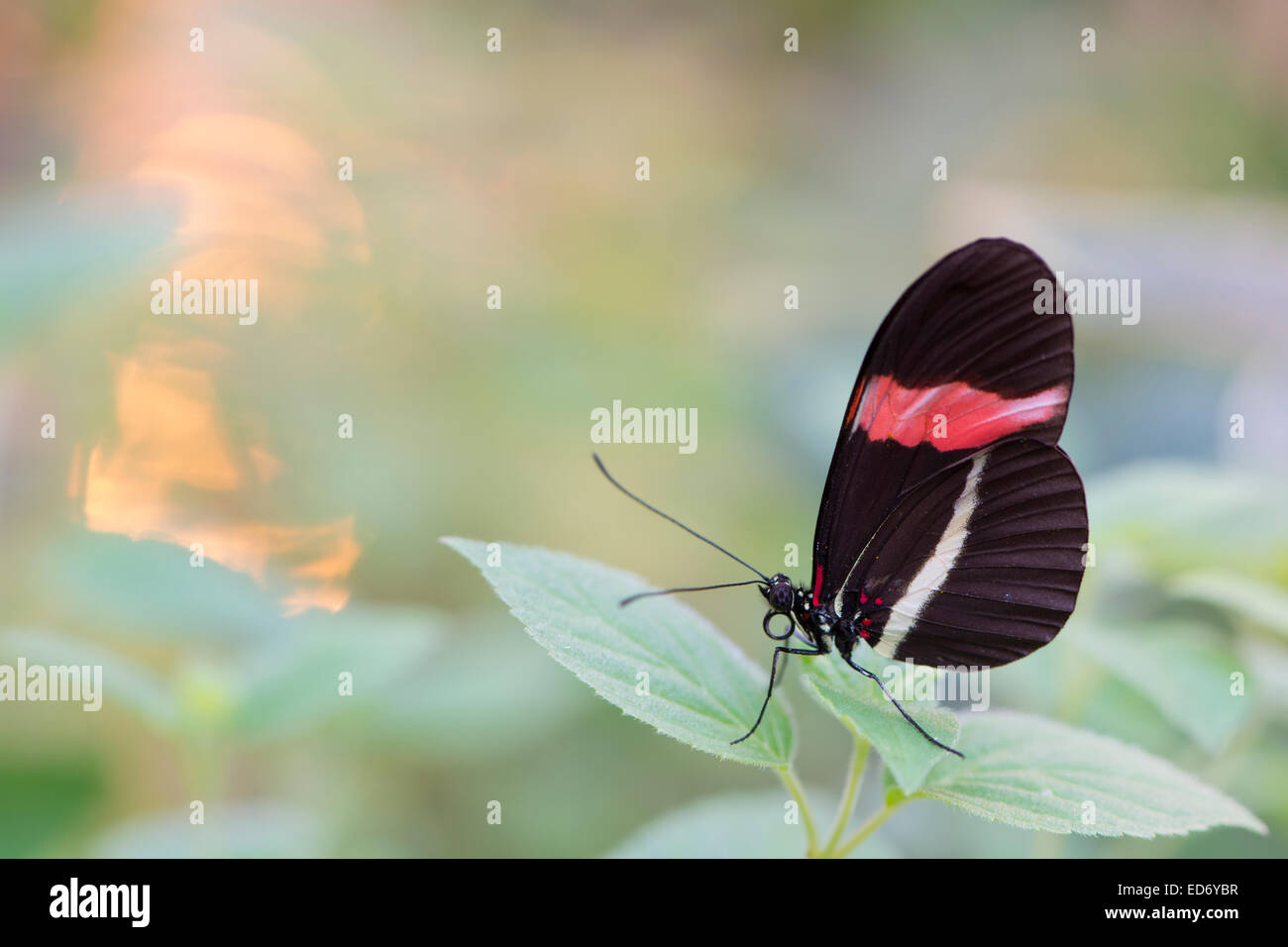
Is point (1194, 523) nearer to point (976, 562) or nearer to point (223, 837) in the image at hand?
point (976, 562)

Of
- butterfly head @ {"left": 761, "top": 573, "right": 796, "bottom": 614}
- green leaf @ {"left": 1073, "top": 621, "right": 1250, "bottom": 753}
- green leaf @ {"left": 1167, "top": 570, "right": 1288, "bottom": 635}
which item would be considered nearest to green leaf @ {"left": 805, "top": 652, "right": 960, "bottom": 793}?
butterfly head @ {"left": 761, "top": 573, "right": 796, "bottom": 614}

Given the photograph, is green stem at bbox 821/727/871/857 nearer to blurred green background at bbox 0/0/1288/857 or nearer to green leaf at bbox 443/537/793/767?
green leaf at bbox 443/537/793/767

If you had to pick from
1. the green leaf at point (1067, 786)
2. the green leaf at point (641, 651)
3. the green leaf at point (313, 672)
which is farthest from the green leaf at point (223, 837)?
the green leaf at point (1067, 786)

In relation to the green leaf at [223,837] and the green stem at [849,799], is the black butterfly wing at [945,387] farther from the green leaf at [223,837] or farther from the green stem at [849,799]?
the green leaf at [223,837]

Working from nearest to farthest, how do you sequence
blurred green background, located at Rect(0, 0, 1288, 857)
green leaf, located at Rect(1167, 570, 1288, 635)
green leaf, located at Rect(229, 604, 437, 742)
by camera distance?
green leaf, located at Rect(1167, 570, 1288, 635) < green leaf, located at Rect(229, 604, 437, 742) < blurred green background, located at Rect(0, 0, 1288, 857)
